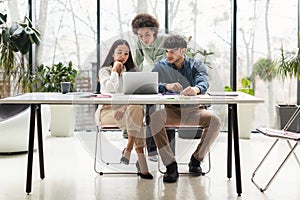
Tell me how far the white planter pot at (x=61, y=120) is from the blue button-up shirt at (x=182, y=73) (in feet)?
7.05

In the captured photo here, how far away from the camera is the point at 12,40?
5.52 m

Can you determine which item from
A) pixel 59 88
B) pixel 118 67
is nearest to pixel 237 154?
pixel 118 67

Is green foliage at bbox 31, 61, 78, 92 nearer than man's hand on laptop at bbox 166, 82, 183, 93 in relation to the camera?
No

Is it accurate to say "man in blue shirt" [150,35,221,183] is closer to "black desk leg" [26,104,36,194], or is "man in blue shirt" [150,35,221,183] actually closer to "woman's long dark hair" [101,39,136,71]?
"woman's long dark hair" [101,39,136,71]

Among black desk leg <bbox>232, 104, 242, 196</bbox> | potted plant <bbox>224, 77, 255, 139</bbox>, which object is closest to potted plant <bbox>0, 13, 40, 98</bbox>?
potted plant <bbox>224, 77, 255, 139</bbox>

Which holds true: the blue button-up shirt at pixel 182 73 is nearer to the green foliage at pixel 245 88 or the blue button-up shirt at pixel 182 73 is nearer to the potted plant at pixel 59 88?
the green foliage at pixel 245 88

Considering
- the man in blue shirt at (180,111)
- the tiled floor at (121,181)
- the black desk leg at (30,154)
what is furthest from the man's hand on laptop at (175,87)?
the black desk leg at (30,154)

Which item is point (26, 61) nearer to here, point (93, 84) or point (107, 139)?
point (93, 84)

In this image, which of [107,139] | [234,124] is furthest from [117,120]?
[107,139]

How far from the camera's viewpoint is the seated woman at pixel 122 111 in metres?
3.64

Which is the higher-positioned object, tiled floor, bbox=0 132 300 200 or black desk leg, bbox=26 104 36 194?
black desk leg, bbox=26 104 36 194

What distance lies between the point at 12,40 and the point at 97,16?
1.21 meters

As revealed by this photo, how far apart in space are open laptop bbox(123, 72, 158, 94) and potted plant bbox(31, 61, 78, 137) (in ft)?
7.38

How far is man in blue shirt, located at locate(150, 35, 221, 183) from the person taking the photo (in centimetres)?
355
